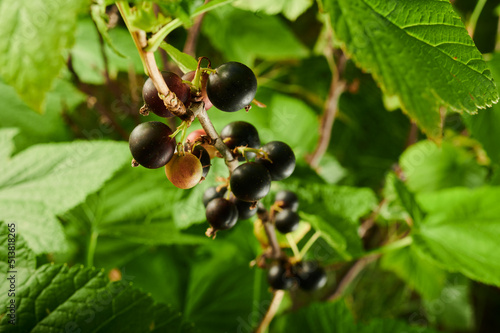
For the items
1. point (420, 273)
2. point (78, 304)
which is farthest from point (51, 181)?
point (420, 273)

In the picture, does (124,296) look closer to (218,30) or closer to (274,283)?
(274,283)

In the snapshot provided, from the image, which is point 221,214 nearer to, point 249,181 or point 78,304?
point 249,181

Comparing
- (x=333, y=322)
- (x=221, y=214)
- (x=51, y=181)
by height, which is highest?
(x=221, y=214)

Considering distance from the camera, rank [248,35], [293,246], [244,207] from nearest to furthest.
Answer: [244,207] → [293,246] → [248,35]

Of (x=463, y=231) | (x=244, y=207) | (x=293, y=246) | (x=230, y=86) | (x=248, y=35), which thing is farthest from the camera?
(x=248, y=35)

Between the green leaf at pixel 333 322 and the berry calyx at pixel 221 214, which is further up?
the berry calyx at pixel 221 214

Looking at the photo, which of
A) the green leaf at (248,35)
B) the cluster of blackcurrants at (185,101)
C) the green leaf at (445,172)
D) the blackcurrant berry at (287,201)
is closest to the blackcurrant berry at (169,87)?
the cluster of blackcurrants at (185,101)

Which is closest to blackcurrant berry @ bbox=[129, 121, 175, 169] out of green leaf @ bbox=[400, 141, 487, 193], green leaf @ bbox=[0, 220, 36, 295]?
green leaf @ bbox=[0, 220, 36, 295]

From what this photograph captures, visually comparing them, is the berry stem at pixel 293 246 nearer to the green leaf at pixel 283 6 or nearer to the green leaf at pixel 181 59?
the green leaf at pixel 181 59
